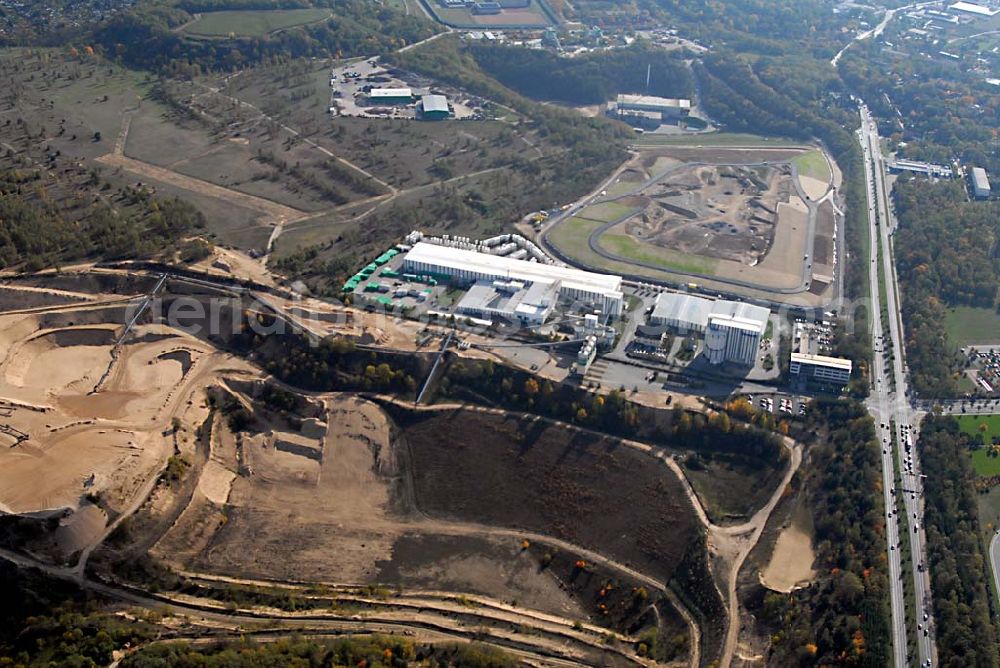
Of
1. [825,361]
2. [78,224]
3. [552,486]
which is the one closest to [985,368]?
[825,361]

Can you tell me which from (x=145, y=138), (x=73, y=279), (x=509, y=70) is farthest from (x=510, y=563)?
(x=509, y=70)

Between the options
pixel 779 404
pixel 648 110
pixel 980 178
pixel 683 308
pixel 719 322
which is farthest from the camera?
pixel 648 110

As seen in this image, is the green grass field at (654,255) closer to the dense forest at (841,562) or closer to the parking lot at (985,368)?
the dense forest at (841,562)

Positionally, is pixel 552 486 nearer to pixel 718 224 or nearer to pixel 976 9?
pixel 718 224

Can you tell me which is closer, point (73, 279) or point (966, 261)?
point (73, 279)

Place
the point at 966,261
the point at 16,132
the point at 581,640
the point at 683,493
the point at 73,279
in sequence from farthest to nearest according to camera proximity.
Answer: the point at 16,132, the point at 966,261, the point at 73,279, the point at 683,493, the point at 581,640

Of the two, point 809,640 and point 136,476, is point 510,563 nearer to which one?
point 809,640

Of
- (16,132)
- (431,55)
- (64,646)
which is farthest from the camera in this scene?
(431,55)

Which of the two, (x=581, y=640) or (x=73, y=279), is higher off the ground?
(x=73, y=279)
